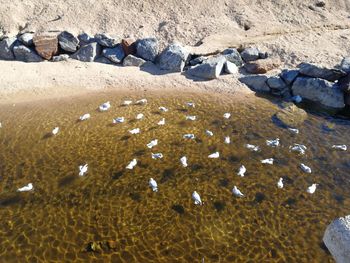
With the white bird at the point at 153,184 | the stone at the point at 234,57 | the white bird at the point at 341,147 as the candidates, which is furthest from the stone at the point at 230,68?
the white bird at the point at 153,184

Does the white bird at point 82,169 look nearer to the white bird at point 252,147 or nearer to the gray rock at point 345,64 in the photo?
the white bird at point 252,147

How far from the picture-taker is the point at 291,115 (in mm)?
18688

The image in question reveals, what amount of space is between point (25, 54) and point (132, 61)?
6.86 metres

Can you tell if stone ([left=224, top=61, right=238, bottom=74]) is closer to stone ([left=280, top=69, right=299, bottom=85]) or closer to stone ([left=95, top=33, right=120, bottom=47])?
stone ([left=280, top=69, right=299, bottom=85])

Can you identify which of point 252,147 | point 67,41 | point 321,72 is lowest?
point 67,41

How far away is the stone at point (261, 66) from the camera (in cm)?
2268

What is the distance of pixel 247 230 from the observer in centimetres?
1124

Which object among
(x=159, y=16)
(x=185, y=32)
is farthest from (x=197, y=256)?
(x=159, y=16)

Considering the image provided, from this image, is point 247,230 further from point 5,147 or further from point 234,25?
point 234,25

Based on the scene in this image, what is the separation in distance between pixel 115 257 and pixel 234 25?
21356 mm

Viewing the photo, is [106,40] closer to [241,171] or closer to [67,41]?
[67,41]

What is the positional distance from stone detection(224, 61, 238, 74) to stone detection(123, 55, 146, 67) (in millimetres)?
5226

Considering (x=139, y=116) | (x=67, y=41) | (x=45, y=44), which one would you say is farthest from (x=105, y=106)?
(x=45, y=44)

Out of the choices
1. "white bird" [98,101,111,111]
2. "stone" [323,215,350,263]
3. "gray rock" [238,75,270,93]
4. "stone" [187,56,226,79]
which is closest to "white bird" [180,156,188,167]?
"white bird" [98,101,111,111]
